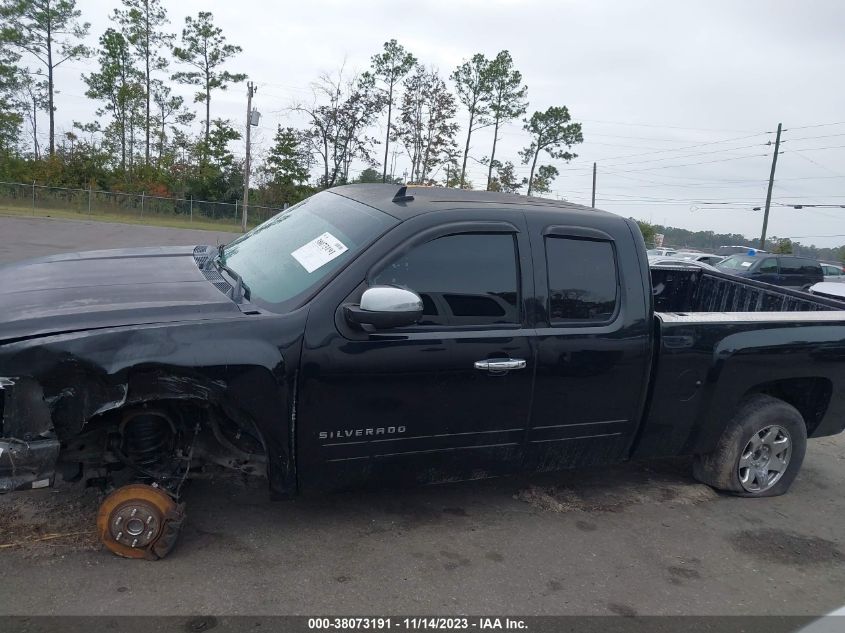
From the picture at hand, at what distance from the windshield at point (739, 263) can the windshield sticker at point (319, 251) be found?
22.9 meters

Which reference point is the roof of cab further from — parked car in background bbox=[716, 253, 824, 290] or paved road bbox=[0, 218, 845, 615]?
parked car in background bbox=[716, 253, 824, 290]

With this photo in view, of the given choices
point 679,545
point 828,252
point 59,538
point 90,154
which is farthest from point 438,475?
point 828,252

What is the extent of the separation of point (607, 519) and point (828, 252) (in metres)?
90.2

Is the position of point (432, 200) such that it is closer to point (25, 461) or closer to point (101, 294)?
point (101, 294)

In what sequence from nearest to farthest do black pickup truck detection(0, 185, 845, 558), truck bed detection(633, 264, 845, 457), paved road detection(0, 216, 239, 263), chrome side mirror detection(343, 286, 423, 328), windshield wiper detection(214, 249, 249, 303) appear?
1. black pickup truck detection(0, 185, 845, 558)
2. chrome side mirror detection(343, 286, 423, 328)
3. windshield wiper detection(214, 249, 249, 303)
4. truck bed detection(633, 264, 845, 457)
5. paved road detection(0, 216, 239, 263)

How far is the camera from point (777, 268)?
2348 cm

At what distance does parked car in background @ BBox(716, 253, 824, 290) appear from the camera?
23141mm

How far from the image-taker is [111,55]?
46.1 metres

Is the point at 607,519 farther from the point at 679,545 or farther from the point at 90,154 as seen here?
the point at 90,154

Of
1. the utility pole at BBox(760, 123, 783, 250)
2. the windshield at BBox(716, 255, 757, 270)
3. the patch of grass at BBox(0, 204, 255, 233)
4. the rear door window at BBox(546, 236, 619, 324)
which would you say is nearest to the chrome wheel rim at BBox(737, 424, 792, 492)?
the rear door window at BBox(546, 236, 619, 324)

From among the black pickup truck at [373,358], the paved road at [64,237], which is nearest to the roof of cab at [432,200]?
the black pickup truck at [373,358]

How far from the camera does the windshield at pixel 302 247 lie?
335 centimetres

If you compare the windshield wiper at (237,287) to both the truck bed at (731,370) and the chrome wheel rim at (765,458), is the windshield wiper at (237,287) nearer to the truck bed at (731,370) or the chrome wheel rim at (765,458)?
the truck bed at (731,370)

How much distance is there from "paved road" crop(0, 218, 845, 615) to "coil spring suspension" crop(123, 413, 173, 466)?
18.6 inches
